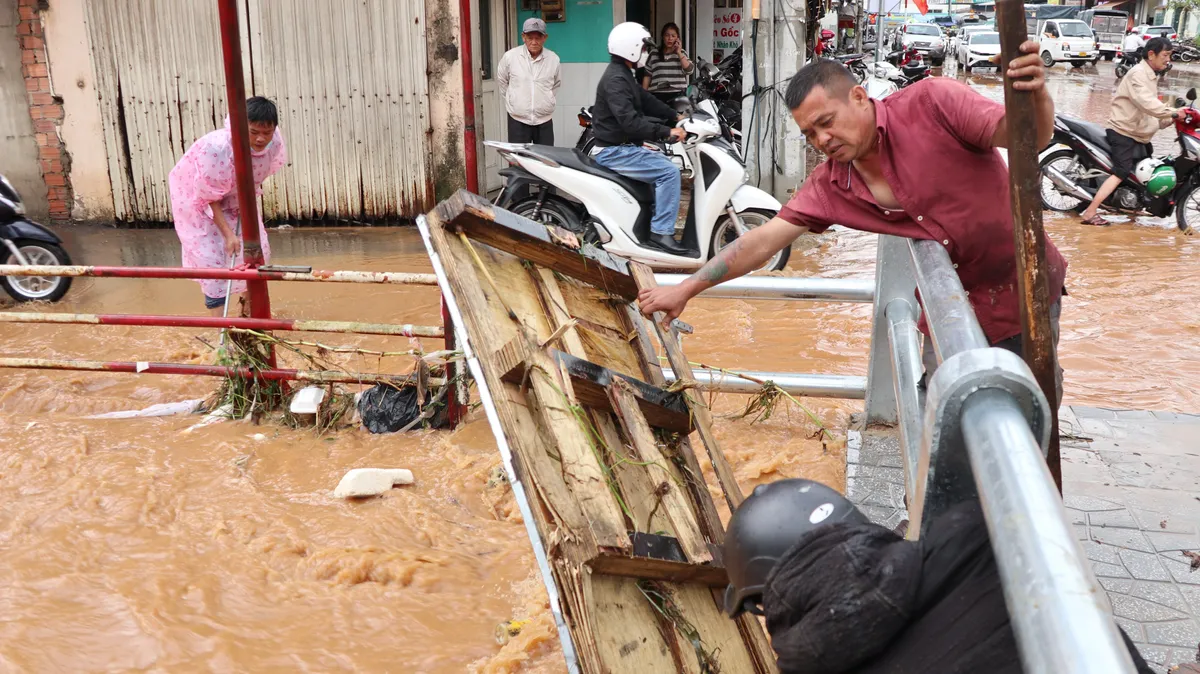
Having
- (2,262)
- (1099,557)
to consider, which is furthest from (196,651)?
(2,262)

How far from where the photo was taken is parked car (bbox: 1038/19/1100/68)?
31625 millimetres

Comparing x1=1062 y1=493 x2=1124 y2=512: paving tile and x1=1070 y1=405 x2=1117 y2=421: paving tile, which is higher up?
x1=1062 y1=493 x2=1124 y2=512: paving tile

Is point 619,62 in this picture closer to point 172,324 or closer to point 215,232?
point 215,232

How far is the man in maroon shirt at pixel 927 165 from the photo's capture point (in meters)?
2.76

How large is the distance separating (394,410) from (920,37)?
34.6 meters

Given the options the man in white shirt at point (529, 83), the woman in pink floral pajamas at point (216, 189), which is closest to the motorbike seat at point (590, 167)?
the woman in pink floral pajamas at point (216, 189)

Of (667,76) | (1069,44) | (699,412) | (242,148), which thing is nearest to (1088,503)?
(699,412)

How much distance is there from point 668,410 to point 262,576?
73.3 inches

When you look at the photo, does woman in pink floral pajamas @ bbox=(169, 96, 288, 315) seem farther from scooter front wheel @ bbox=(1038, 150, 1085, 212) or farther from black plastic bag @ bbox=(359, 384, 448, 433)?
scooter front wheel @ bbox=(1038, 150, 1085, 212)

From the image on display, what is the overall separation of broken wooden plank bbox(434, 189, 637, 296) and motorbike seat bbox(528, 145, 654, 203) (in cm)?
370

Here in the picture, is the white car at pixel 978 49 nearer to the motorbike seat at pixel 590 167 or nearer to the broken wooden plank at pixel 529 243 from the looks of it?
the motorbike seat at pixel 590 167

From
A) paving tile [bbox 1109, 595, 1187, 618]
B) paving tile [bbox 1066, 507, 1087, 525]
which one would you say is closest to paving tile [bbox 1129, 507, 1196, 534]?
paving tile [bbox 1066, 507, 1087, 525]

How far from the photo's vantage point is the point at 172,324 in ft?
15.7

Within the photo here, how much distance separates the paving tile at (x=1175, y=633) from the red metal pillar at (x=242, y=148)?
3.98 metres
